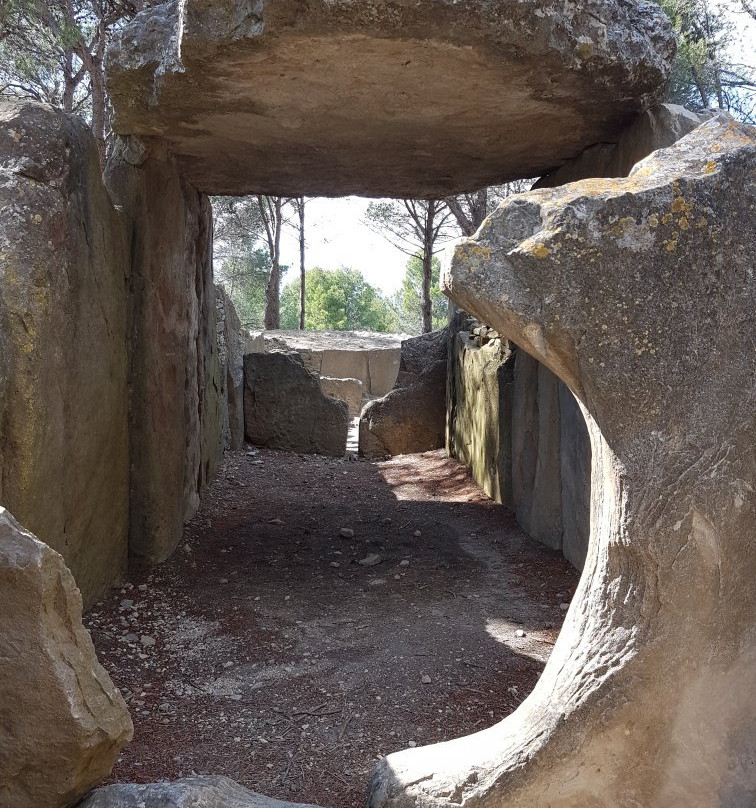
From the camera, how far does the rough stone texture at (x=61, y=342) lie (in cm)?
343

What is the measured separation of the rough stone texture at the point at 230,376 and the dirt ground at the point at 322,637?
1.76 m

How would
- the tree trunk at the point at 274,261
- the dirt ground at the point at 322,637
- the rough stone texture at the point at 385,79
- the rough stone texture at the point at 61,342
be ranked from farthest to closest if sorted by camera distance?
the tree trunk at the point at 274,261
the rough stone texture at the point at 385,79
the rough stone texture at the point at 61,342
the dirt ground at the point at 322,637

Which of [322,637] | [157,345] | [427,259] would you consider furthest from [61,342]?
[427,259]

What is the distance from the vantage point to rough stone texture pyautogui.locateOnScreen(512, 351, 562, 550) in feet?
18.0

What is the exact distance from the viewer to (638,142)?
4.46m

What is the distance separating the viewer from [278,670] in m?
3.79

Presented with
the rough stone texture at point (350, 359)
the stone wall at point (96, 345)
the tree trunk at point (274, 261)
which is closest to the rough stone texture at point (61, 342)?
the stone wall at point (96, 345)

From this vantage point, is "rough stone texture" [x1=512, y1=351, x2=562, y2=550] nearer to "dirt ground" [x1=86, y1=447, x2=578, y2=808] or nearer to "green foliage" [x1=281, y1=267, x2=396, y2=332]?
"dirt ground" [x1=86, y1=447, x2=578, y2=808]

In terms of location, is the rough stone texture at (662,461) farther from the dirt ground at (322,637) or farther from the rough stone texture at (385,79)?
the rough stone texture at (385,79)

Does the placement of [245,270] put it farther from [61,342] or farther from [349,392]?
[61,342]

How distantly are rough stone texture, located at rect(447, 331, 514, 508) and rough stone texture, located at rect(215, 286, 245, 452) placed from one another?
6.96ft

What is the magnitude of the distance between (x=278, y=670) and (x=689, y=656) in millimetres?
2170

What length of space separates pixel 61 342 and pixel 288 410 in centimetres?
547

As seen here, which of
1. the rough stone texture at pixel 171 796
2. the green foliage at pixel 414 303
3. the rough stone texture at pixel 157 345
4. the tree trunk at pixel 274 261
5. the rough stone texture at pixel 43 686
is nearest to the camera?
the rough stone texture at pixel 43 686
